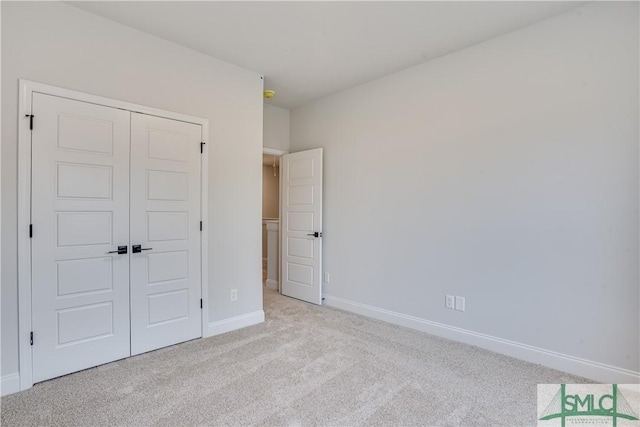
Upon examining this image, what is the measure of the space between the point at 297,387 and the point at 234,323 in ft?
4.52

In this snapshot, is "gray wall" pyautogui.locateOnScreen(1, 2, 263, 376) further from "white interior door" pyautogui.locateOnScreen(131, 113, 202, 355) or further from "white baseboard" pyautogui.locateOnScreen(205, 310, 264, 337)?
"white interior door" pyautogui.locateOnScreen(131, 113, 202, 355)

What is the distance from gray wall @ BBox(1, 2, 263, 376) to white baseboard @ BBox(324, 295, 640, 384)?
1.55m

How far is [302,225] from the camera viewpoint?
455 cm

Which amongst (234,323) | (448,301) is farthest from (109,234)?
(448,301)

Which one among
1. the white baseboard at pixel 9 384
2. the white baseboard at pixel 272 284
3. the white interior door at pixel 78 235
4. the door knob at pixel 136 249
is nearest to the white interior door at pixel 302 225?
the white baseboard at pixel 272 284

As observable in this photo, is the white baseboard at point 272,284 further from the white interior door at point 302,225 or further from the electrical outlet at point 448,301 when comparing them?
the electrical outlet at point 448,301

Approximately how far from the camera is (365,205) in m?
3.95

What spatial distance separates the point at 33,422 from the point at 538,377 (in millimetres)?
3378

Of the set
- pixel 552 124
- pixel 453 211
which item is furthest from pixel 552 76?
pixel 453 211

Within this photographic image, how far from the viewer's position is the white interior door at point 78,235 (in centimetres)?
234

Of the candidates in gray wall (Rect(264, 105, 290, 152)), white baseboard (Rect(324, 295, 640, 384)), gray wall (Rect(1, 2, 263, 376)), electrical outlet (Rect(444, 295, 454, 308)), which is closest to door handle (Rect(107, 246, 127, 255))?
gray wall (Rect(1, 2, 263, 376))

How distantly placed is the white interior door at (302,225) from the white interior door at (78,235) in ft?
7.46

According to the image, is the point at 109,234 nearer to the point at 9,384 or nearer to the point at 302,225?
the point at 9,384

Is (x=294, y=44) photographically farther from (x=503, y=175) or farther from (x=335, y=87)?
(x=503, y=175)
